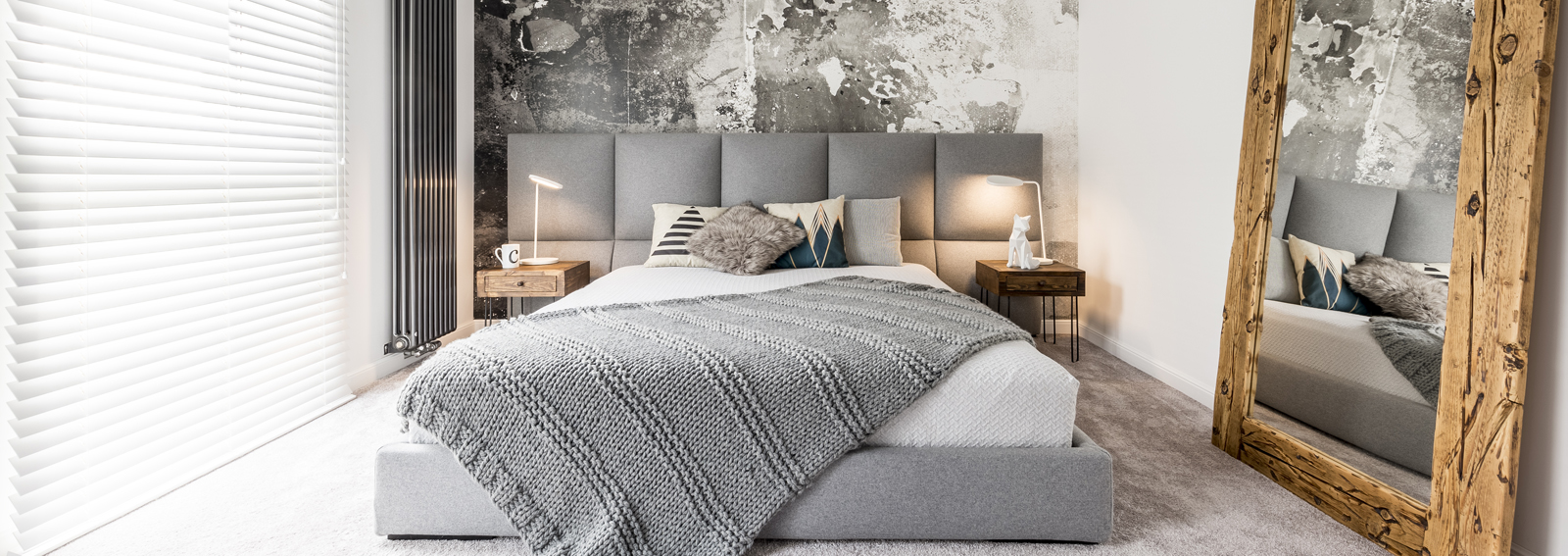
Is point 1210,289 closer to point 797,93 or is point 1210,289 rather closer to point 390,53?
point 797,93

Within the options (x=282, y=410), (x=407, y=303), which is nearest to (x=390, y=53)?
(x=407, y=303)

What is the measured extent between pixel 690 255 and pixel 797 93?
126 cm

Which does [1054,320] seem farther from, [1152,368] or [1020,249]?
[1152,368]

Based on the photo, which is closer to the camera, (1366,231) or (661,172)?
(1366,231)

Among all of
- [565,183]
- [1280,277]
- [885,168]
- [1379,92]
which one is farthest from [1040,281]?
[565,183]

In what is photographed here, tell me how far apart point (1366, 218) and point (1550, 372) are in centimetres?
47

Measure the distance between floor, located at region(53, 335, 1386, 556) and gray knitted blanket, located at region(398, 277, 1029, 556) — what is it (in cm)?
18

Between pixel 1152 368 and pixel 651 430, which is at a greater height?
pixel 651 430

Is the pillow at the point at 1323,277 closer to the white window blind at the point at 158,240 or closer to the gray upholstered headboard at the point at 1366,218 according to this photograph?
the gray upholstered headboard at the point at 1366,218

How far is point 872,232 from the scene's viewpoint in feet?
12.1

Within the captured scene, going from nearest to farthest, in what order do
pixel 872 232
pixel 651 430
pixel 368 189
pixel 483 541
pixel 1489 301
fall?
1. pixel 1489 301
2. pixel 651 430
3. pixel 483 541
4. pixel 368 189
5. pixel 872 232

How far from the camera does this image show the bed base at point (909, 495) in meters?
1.57

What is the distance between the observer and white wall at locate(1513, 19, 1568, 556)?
4.61 feet

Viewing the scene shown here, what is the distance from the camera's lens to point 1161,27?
3.17 meters
